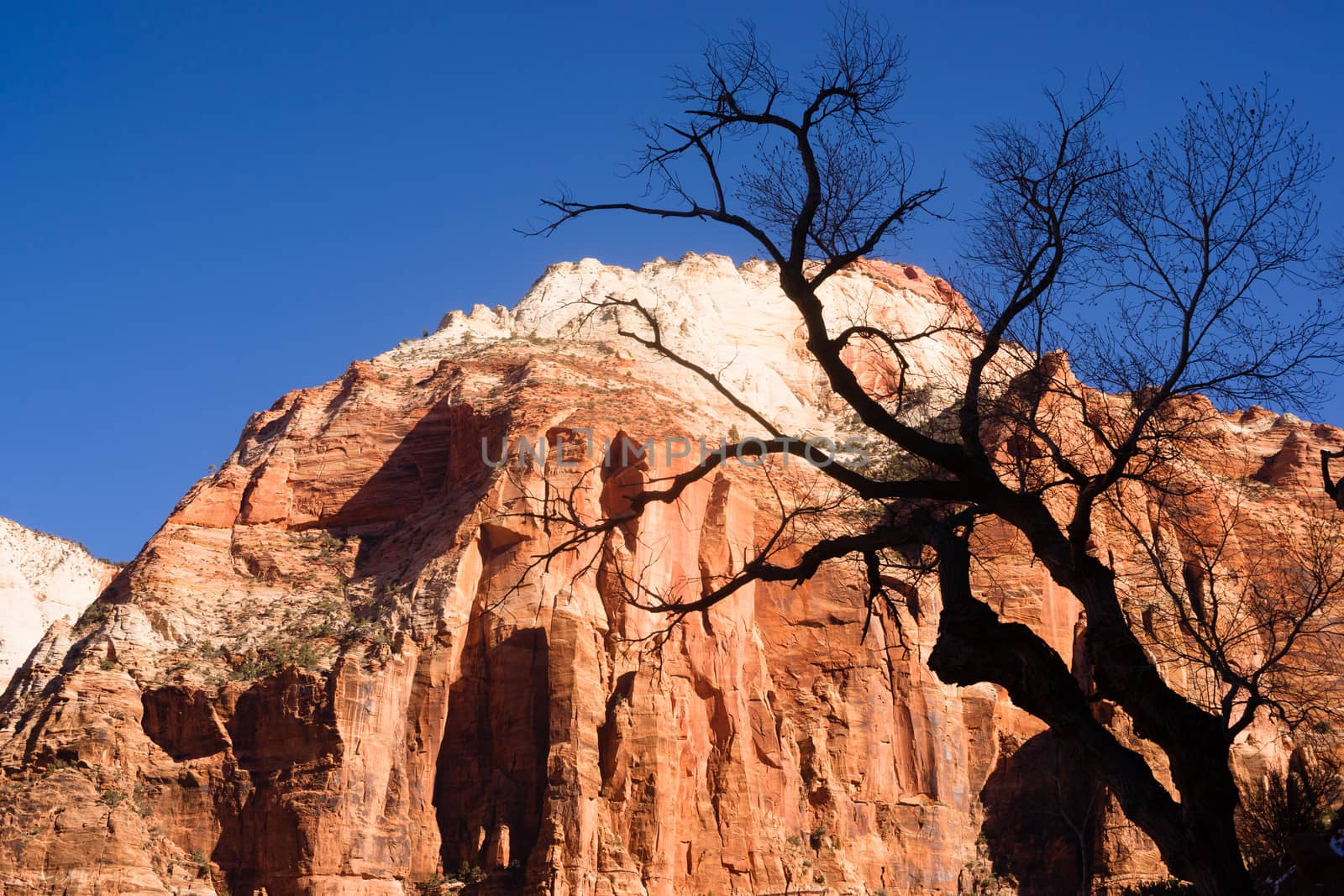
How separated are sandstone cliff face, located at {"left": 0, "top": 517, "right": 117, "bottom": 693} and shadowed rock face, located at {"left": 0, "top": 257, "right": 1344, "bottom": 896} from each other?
81.9 ft

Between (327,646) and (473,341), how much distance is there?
2879 cm

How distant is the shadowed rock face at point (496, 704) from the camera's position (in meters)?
47.3

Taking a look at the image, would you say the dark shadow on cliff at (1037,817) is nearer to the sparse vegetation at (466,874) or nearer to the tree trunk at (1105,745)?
the sparse vegetation at (466,874)

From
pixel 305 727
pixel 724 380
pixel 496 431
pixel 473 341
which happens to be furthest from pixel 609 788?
pixel 473 341

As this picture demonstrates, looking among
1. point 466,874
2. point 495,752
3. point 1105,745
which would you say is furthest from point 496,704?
point 1105,745

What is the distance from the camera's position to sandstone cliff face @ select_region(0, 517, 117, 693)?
3246 inches

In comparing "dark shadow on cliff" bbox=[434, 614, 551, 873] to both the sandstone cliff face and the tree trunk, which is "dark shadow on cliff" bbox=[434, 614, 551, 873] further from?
the sandstone cliff face

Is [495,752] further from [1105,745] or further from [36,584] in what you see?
[36,584]

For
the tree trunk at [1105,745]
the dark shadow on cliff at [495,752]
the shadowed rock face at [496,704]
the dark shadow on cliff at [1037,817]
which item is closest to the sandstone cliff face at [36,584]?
the shadowed rock face at [496,704]

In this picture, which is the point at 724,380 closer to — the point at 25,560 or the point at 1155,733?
the point at 25,560

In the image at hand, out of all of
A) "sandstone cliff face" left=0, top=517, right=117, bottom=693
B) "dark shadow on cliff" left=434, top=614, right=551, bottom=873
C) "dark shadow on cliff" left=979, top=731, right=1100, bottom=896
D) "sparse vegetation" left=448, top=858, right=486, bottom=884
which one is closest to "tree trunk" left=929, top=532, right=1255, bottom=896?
"dark shadow on cliff" left=434, top=614, right=551, bottom=873

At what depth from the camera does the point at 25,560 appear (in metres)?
86.8

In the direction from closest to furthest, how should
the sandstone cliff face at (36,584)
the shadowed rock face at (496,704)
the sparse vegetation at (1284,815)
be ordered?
the sparse vegetation at (1284,815), the shadowed rock face at (496,704), the sandstone cliff face at (36,584)

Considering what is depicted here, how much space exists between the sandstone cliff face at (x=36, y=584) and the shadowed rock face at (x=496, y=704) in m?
25.0
